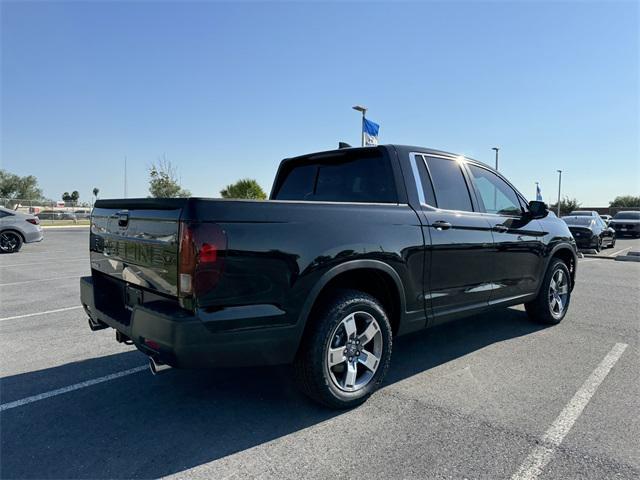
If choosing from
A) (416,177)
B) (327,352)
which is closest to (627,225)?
(416,177)

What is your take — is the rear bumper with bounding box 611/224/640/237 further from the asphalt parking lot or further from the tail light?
the tail light

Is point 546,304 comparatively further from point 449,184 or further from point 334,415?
point 334,415

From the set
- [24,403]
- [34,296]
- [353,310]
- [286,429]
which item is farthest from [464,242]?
[34,296]

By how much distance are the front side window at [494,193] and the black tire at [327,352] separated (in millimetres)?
1947

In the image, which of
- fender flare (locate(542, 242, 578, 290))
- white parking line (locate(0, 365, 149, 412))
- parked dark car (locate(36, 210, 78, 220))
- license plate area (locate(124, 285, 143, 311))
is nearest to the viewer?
license plate area (locate(124, 285, 143, 311))

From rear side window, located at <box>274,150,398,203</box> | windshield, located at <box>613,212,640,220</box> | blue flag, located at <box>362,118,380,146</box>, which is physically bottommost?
rear side window, located at <box>274,150,398,203</box>

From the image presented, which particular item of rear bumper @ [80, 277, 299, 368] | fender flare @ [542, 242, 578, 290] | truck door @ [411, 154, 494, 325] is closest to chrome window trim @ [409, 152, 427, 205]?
truck door @ [411, 154, 494, 325]

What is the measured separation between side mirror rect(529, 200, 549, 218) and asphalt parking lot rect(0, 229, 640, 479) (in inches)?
53.7

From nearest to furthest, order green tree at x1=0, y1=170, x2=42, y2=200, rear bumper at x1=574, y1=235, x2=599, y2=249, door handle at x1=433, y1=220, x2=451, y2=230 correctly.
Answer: door handle at x1=433, y1=220, x2=451, y2=230
rear bumper at x1=574, y1=235, x2=599, y2=249
green tree at x1=0, y1=170, x2=42, y2=200

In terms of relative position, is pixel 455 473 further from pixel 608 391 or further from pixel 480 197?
pixel 480 197

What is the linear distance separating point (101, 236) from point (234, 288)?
5.30 feet

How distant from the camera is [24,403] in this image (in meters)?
3.13

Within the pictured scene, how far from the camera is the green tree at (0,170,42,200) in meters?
65.4

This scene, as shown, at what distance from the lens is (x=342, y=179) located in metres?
3.92
